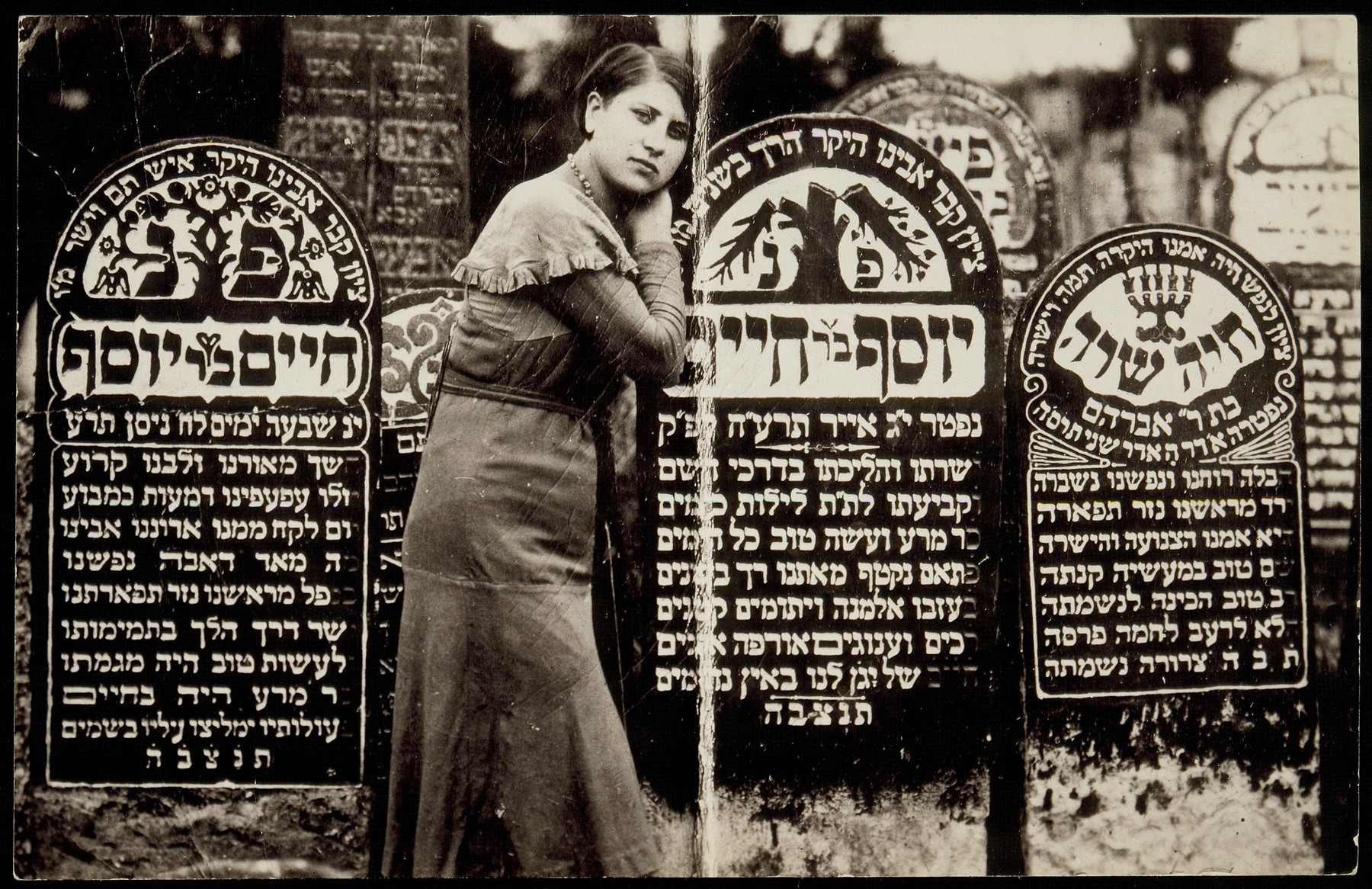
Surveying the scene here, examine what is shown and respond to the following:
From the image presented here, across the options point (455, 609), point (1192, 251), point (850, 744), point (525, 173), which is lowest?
point (850, 744)

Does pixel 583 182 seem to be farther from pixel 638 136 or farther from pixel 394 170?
pixel 394 170

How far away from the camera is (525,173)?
8.93ft

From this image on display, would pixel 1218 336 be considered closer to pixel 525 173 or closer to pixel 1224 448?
pixel 1224 448

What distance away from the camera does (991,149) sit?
2791mm

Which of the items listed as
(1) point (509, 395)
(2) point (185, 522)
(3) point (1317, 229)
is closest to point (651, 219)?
(1) point (509, 395)

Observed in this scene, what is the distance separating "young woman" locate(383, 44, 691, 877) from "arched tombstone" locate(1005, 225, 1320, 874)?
1091mm

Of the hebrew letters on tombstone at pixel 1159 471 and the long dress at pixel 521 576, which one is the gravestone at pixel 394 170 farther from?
the hebrew letters on tombstone at pixel 1159 471

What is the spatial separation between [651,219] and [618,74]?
40cm

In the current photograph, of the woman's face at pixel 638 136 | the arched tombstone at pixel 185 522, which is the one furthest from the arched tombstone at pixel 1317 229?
the arched tombstone at pixel 185 522

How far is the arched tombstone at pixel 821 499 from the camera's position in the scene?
2.75 metres

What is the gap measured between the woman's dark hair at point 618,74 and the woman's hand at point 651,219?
0.80 ft

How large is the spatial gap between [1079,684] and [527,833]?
1.55m

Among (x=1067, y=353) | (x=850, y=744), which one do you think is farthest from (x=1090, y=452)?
(x=850, y=744)

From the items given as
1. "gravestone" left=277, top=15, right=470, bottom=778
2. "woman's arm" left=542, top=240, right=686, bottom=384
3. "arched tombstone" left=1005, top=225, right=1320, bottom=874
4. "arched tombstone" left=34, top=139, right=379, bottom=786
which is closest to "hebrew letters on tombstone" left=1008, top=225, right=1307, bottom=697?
"arched tombstone" left=1005, top=225, right=1320, bottom=874
